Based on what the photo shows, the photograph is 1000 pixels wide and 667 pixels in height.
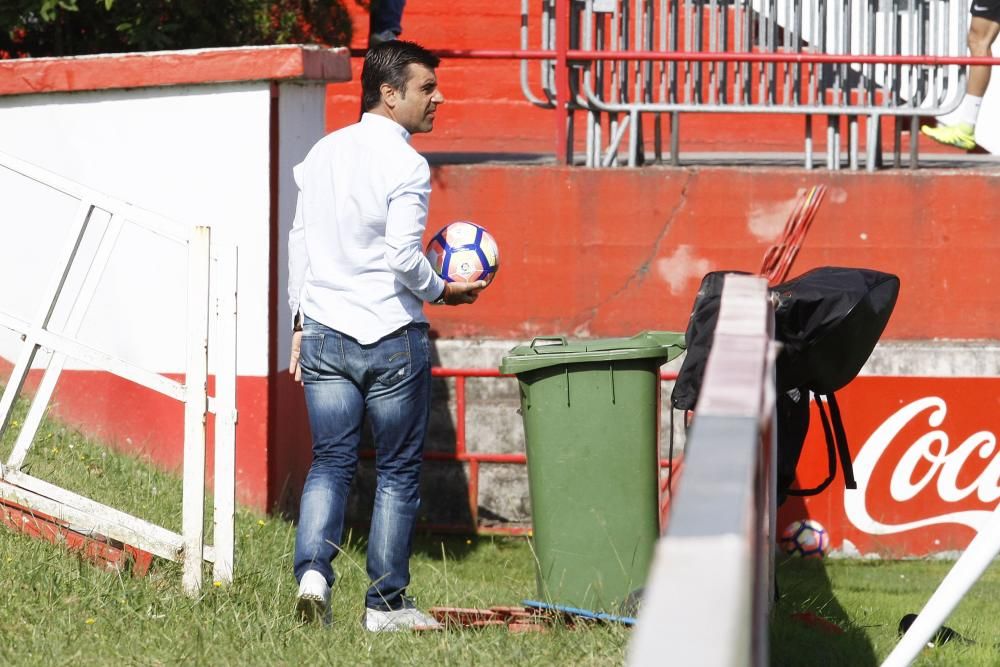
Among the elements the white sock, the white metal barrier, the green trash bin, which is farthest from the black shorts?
the white metal barrier

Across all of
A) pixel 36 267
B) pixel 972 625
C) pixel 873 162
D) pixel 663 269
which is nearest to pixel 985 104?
pixel 873 162

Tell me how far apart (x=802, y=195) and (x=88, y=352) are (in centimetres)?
387

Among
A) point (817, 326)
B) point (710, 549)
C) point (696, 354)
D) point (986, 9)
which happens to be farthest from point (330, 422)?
point (986, 9)

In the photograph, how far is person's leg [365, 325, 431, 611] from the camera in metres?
4.30

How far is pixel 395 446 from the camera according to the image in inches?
172

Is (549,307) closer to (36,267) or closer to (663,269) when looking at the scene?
(663,269)

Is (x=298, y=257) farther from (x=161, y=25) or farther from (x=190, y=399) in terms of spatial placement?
(x=161, y=25)

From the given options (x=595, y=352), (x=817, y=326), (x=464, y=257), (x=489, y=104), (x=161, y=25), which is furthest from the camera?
(x=489, y=104)

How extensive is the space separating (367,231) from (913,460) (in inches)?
144

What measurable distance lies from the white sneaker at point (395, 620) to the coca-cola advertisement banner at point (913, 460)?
2982mm

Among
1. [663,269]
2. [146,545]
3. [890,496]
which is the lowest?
[890,496]

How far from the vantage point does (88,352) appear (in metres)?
4.53

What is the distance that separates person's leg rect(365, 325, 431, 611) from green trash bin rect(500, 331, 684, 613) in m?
0.84

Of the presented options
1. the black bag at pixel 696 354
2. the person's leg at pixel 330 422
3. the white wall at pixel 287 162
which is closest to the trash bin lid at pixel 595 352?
the black bag at pixel 696 354
